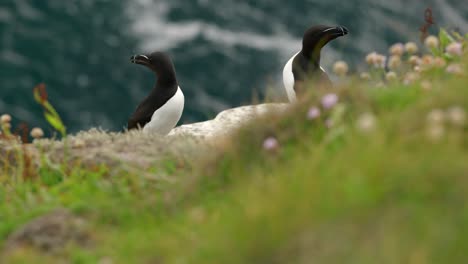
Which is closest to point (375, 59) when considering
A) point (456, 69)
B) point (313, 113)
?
point (456, 69)

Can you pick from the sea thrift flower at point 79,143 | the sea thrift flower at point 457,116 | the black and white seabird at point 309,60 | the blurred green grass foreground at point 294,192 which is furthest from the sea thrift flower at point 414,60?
the sea thrift flower at point 79,143

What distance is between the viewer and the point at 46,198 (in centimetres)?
698

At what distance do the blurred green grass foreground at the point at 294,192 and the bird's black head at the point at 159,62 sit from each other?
3.46 m

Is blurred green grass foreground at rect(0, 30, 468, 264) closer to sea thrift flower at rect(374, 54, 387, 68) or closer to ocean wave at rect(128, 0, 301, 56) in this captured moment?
sea thrift flower at rect(374, 54, 387, 68)

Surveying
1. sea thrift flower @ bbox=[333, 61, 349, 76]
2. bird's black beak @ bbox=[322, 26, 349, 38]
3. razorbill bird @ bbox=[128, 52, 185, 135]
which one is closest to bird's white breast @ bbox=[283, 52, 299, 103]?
bird's black beak @ bbox=[322, 26, 349, 38]

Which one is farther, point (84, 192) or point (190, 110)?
point (190, 110)

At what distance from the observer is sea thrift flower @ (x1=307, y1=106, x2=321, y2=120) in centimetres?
606

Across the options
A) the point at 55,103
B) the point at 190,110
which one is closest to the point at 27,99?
the point at 55,103

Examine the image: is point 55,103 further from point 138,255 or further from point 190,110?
point 138,255

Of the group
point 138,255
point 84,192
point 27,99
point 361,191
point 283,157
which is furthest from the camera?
point 27,99

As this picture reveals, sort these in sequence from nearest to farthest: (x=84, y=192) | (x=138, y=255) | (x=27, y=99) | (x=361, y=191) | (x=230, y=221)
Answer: (x=361, y=191) < (x=230, y=221) < (x=138, y=255) < (x=84, y=192) < (x=27, y=99)

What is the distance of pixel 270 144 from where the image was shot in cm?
589

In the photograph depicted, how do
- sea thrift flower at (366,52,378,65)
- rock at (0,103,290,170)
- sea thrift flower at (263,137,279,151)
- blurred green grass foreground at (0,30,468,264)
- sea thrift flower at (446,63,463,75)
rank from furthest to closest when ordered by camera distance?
sea thrift flower at (366,52,378,65) → rock at (0,103,290,170) → sea thrift flower at (446,63,463,75) → sea thrift flower at (263,137,279,151) → blurred green grass foreground at (0,30,468,264)

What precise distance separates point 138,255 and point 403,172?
1918mm
